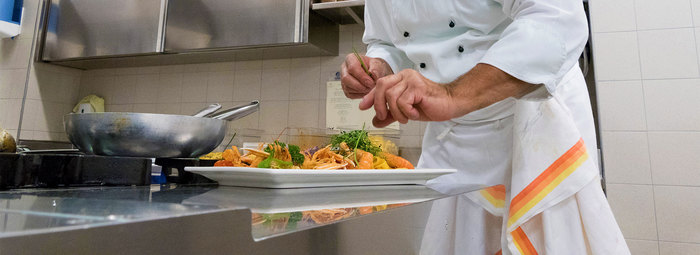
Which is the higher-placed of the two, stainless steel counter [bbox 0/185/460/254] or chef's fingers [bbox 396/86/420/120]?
chef's fingers [bbox 396/86/420/120]

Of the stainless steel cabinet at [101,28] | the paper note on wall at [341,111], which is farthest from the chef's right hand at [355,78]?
the stainless steel cabinet at [101,28]

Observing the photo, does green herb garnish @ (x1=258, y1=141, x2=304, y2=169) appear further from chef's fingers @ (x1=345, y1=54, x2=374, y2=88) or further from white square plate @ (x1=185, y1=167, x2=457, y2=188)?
chef's fingers @ (x1=345, y1=54, x2=374, y2=88)

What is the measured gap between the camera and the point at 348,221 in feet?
1.13

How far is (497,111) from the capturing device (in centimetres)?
92

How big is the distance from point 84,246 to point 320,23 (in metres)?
2.13

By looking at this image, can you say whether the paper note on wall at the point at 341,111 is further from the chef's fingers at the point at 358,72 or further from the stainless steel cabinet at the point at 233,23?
the chef's fingers at the point at 358,72

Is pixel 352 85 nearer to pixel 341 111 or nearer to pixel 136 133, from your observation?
pixel 136 133

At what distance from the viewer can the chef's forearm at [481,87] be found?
0.65 metres

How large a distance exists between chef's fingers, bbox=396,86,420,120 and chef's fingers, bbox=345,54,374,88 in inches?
10.8

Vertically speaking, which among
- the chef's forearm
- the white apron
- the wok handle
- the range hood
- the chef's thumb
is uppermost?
the range hood

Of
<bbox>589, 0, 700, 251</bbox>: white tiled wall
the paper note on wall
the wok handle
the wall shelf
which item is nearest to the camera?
the wok handle

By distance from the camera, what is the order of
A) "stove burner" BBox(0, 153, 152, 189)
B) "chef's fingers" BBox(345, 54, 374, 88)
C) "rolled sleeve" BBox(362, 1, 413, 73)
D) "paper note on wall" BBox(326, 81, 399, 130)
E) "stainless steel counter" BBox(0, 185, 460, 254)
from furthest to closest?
1. "paper note on wall" BBox(326, 81, 399, 130)
2. "rolled sleeve" BBox(362, 1, 413, 73)
3. "chef's fingers" BBox(345, 54, 374, 88)
4. "stove burner" BBox(0, 153, 152, 189)
5. "stainless steel counter" BBox(0, 185, 460, 254)

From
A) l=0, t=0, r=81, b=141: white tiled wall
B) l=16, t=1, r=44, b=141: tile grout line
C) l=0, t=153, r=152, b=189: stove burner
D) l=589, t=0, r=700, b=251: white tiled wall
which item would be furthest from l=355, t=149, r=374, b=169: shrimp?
l=0, t=0, r=81, b=141: white tiled wall

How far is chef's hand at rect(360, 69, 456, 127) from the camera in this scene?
1.97ft
